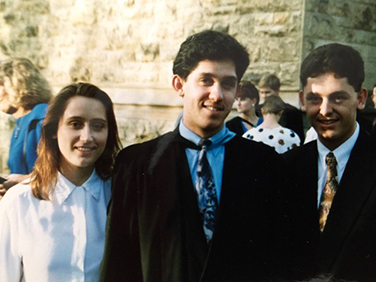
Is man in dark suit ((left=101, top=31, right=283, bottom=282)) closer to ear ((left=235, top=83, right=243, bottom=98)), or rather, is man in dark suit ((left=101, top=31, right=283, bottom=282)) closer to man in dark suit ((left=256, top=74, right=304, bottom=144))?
ear ((left=235, top=83, right=243, bottom=98))

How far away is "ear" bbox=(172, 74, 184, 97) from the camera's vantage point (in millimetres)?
2669

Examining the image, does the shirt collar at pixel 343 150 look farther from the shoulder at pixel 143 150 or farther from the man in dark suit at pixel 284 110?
the shoulder at pixel 143 150

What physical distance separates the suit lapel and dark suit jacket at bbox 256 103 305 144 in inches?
→ 10.2

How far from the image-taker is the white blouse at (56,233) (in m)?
2.62

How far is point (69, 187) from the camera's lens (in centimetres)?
266

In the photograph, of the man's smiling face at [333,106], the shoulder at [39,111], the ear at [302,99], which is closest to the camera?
the man's smiling face at [333,106]

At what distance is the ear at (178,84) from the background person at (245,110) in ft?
0.83

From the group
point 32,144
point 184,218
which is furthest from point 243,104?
point 32,144

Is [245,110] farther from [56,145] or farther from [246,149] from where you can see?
[56,145]

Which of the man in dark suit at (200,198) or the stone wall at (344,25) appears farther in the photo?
the stone wall at (344,25)

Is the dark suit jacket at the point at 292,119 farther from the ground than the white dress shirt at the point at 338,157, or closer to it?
farther from the ground

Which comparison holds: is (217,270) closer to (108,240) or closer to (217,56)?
(108,240)

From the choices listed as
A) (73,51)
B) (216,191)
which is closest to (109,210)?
(216,191)

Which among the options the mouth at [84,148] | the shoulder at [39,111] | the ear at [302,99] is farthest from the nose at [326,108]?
the shoulder at [39,111]
